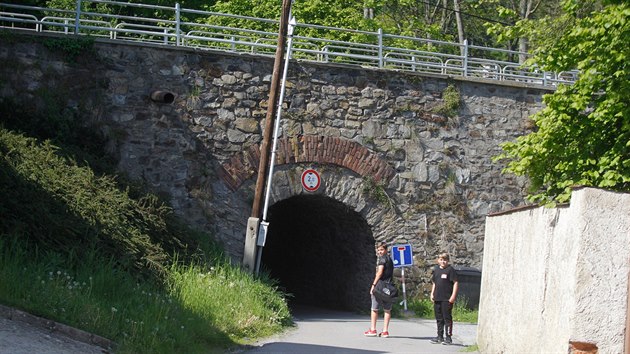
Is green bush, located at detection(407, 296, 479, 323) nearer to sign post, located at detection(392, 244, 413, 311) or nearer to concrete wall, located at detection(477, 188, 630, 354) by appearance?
sign post, located at detection(392, 244, 413, 311)

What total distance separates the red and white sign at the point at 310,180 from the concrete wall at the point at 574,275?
9526mm

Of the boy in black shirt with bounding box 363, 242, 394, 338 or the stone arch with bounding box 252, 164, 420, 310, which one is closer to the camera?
the boy in black shirt with bounding box 363, 242, 394, 338

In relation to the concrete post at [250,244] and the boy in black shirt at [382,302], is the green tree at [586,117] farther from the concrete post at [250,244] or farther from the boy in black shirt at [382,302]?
the concrete post at [250,244]

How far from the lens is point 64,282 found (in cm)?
1199

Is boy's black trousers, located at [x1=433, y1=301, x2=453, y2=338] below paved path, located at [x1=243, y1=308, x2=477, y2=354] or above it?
above

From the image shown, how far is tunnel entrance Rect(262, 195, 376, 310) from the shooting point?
22625 mm

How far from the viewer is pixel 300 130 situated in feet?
68.7

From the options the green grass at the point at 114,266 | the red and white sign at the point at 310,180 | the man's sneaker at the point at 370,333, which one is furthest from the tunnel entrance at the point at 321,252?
the man's sneaker at the point at 370,333

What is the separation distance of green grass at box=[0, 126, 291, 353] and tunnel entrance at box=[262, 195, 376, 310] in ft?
11.0

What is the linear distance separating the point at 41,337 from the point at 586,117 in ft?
29.8

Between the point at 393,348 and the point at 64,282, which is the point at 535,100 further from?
the point at 64,282

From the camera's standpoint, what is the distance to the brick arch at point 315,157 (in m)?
20.4

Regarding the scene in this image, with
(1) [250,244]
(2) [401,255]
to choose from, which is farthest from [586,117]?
(2) [401,255]

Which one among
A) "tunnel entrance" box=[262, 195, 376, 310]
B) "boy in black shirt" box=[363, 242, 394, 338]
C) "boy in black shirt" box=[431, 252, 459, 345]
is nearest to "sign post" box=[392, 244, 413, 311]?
"tunnel entrance" box=[262, 195, 376, 310]
